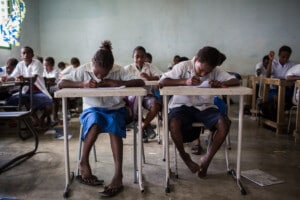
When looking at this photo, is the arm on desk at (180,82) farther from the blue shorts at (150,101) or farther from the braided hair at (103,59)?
the blue shorts at (150,101)

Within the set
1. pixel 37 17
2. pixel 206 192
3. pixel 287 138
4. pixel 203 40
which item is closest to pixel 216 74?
pixel 206 192

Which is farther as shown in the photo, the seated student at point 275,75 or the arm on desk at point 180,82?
the seated student at point 275,75

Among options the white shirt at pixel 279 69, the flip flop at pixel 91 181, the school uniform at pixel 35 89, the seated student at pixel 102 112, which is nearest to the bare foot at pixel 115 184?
the seated student at pixel 102 112

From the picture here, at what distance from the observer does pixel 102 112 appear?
236cm

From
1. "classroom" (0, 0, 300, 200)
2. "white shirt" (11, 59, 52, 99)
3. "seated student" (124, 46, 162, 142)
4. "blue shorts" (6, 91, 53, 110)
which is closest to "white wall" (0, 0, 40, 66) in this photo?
"classroom" (0, 0, 300, 200)

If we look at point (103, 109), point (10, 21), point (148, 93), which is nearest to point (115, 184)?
point (103, 109)

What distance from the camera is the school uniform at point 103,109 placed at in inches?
89.6

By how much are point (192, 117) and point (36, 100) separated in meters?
2.71

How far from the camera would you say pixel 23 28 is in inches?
275

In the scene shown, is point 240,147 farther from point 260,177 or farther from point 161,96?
point 161,96

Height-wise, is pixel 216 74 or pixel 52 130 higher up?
pixel 216 74

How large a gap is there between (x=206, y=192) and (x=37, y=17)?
7.29 metres

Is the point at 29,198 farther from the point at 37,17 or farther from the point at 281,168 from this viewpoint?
the point at 37,17

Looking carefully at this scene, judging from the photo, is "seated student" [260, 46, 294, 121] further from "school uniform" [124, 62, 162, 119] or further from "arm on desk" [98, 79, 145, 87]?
"arm on desk" [98, 79, 145, 87]
